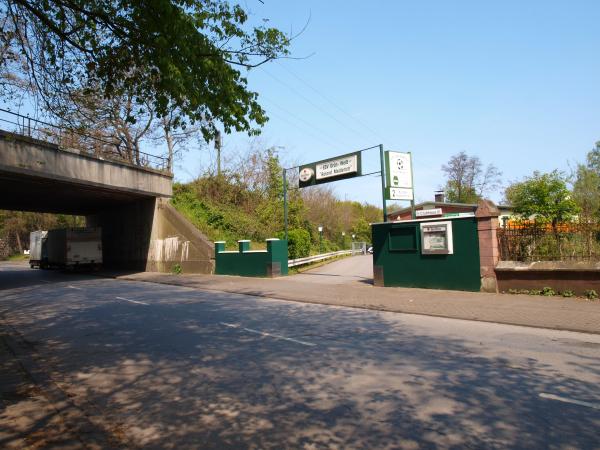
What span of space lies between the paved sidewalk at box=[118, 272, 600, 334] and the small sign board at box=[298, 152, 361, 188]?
4.76 m

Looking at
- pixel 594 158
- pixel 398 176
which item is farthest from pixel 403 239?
pixel 594 158

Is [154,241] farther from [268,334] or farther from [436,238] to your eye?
[268,334]

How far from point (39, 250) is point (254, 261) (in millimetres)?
26611

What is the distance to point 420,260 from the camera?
15523 mm

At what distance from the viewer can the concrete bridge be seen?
810 inches

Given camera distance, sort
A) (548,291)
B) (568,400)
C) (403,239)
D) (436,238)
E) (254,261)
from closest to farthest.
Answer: (568,400), (548,291), (436,238), (403,239), (254,261)

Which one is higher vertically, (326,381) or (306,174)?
(306,174)

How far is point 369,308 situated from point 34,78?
365 inches

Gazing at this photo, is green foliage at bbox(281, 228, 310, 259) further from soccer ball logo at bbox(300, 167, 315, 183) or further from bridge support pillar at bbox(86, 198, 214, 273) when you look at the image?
soccer ball logo at bbox(300, 167, 315, 183)

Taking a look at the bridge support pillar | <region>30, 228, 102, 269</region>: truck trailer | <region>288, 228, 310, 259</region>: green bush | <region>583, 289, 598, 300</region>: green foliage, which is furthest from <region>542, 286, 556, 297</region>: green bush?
<region>30, 228, 102, 269</region>: truck trailer

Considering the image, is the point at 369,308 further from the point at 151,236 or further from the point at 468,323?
the point at 151,236

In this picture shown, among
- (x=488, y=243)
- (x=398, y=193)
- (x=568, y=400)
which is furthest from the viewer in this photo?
(x=398, y=193)

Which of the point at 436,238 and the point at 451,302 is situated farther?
the point at 436,238

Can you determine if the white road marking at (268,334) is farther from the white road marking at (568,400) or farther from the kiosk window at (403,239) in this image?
the kiosk window at (403,239)
